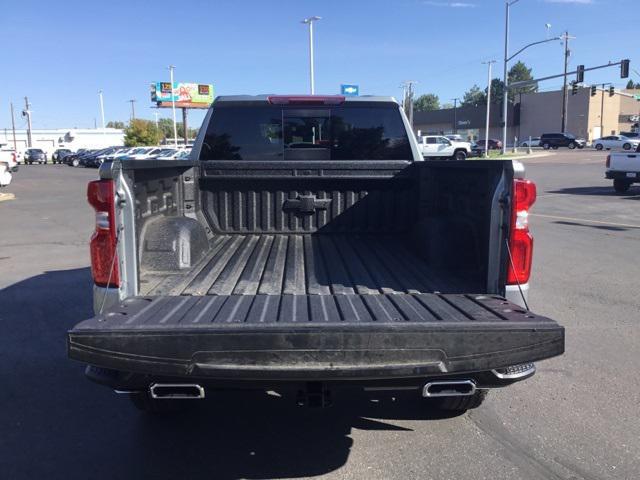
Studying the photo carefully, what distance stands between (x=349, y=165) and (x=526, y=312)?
2585 mm

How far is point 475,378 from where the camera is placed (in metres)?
2.90

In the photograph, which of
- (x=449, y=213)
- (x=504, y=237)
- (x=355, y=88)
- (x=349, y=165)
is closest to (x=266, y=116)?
(x=349, y=165)

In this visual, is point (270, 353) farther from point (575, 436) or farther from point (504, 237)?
point (575, 436)

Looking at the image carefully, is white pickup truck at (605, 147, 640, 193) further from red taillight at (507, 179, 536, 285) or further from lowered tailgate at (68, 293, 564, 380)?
lowered tailgate at (68, 293, 564, 380)

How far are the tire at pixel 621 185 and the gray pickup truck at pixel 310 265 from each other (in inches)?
707

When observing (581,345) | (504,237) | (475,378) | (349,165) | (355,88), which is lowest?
(581,345)

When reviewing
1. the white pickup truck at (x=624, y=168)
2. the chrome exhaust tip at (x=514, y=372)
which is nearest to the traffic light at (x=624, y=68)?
the white pickup truck at (x=624, y=168)

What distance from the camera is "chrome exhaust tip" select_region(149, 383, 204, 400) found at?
9.12 ft

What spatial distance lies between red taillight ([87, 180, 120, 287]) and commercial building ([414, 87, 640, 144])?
268ft

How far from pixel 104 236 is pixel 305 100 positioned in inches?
108

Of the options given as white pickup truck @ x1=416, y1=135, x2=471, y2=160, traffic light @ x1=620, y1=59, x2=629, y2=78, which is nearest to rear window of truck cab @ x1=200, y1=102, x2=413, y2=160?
traffic light @ x1=620, y1=59, x2=629, y2=78

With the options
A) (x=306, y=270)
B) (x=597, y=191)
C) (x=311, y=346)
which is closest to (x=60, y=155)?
(x=597, y=191)

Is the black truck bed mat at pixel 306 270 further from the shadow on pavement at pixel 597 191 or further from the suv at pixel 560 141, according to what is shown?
the suv at pixel 560 141

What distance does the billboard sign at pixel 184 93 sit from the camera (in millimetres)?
80562
